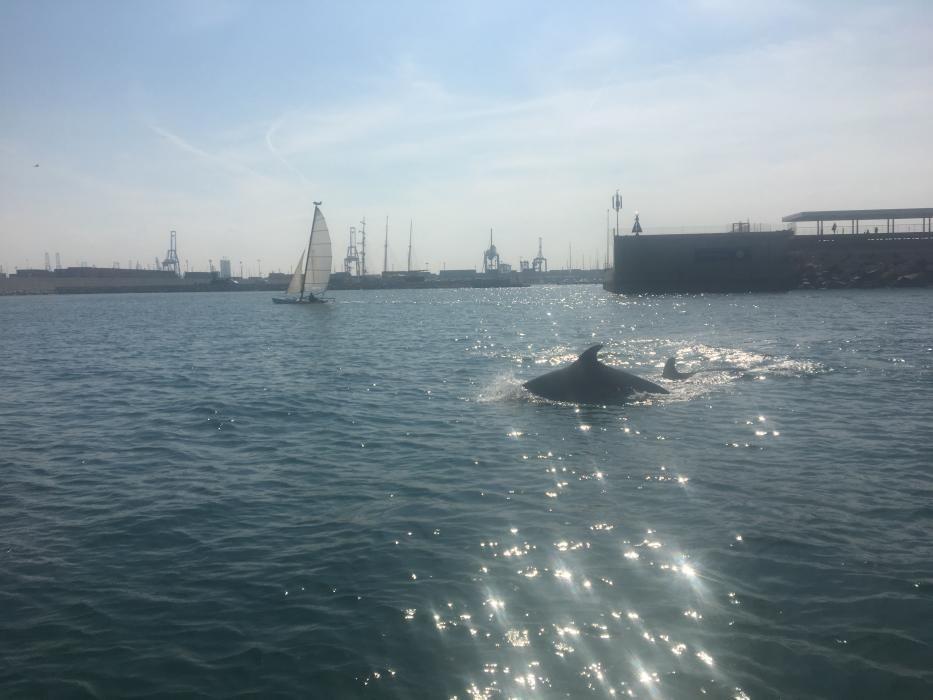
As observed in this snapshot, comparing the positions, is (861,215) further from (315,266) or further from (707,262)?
(315,266)

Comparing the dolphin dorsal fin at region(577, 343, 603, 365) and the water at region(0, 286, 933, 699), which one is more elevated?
the dolphin dorsal fin at region(577, 343, 603, 365)

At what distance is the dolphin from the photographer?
18344 mm

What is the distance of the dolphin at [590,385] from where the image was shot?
1834 centimetres

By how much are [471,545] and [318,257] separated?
241ft

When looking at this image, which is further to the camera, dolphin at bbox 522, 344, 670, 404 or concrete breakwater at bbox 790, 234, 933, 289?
concrete breakwater at bbox 790, 234, 933, 289

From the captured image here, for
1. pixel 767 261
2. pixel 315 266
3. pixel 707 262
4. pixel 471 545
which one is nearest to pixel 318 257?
pixel 315 266

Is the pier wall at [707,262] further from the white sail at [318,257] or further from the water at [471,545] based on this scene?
the water at [471,545]

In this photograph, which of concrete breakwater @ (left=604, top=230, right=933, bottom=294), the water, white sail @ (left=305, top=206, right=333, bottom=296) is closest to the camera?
the water

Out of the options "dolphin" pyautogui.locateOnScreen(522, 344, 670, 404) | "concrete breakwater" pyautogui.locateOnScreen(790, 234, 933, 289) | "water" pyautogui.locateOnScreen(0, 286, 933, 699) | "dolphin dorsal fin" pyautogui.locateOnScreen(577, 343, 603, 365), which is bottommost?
"water" pyautogui.locateOnScreen(0, 286, 933, 699)

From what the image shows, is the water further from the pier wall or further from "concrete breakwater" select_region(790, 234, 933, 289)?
"concrete breakwater" select_region(790, 234, 933, 289)

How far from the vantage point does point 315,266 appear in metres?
80.3

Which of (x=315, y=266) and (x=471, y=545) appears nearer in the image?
(x=471, y=545)

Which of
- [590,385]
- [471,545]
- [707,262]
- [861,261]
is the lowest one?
[471,545]

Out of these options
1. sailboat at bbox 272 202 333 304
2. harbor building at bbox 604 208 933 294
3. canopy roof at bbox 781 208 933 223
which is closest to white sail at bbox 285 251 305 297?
sailboat at bbox 272 202 333 304
